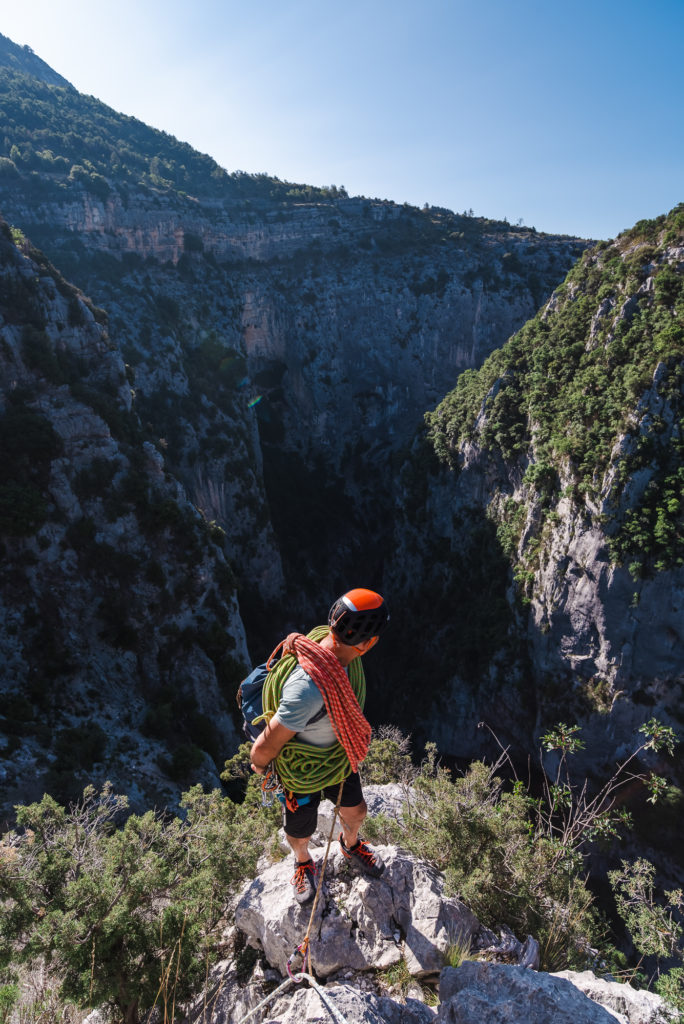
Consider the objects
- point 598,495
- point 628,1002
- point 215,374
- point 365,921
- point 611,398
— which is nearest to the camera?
point 628,1002

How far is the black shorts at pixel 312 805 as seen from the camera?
4.35m

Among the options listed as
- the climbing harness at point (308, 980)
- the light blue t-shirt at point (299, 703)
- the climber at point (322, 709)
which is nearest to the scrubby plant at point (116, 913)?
the climbing harness at point (308, 980)

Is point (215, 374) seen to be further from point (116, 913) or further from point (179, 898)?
point (116, 913)

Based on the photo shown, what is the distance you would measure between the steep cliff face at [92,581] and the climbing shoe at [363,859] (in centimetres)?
1365

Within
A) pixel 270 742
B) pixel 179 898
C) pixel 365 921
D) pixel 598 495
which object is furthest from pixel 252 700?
pixel 598 495

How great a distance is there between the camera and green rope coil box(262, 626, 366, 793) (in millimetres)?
3953

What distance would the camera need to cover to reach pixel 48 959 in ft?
14.4

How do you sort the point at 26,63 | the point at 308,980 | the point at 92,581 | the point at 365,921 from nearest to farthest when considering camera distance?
the point at 308,980 → the point at 365,921 → the point at 92,581 → the point at 26,63

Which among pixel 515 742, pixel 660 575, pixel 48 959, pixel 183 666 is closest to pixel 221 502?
pixel 183 666

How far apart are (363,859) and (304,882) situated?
2.03 feet

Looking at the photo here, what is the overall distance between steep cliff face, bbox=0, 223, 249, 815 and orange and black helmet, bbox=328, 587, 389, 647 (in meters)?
15.4

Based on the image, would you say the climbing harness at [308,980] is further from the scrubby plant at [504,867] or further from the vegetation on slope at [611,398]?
the vegetation on slope at [611,398]

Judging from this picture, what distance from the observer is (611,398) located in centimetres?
2281

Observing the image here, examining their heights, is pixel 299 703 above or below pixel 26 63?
below
